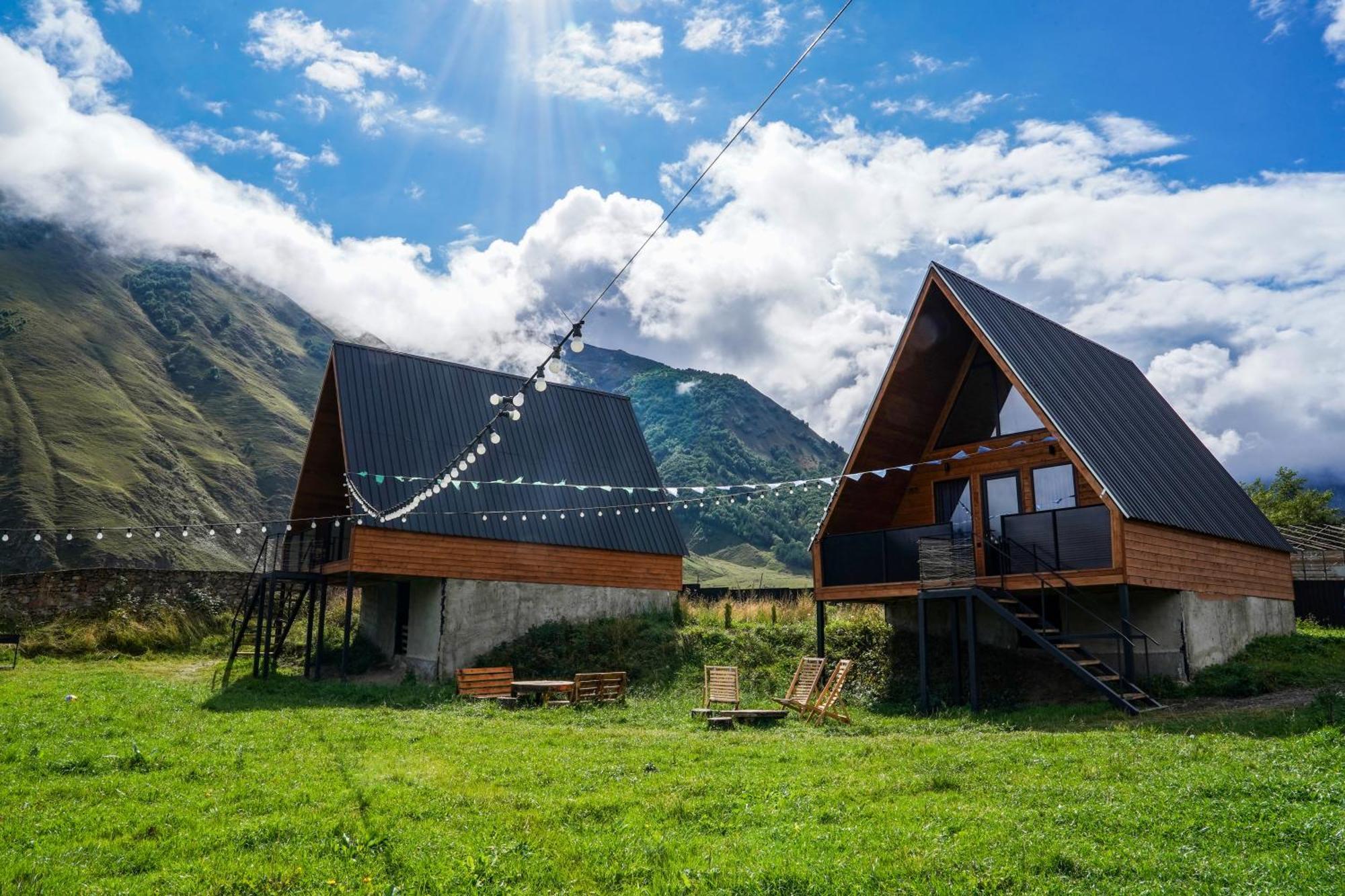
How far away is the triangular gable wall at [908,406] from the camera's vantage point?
707 inches

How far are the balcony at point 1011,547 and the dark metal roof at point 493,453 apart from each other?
7044 mm

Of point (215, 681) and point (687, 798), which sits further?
point (215, 681)

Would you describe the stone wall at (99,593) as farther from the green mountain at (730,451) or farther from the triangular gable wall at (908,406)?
the green mountain at (730,451)

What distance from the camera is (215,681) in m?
20.1

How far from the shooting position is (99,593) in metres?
25.9

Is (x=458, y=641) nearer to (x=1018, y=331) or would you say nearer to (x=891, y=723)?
(x=891, y=723)

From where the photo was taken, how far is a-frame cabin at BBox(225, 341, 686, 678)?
22234mm

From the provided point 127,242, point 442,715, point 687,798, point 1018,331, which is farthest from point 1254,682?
point 127,242

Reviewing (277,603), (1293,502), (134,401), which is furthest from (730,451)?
(277,603)

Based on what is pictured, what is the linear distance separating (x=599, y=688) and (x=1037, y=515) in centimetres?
808

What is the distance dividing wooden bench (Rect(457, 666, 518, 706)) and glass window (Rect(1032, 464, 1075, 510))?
10026 millimetres

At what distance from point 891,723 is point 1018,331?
8197 mm

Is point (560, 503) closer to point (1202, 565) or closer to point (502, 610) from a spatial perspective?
point (502, 610)

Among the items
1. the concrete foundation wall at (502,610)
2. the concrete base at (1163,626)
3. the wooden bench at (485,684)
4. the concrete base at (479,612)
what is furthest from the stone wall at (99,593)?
the concrete base at (1163,626)
